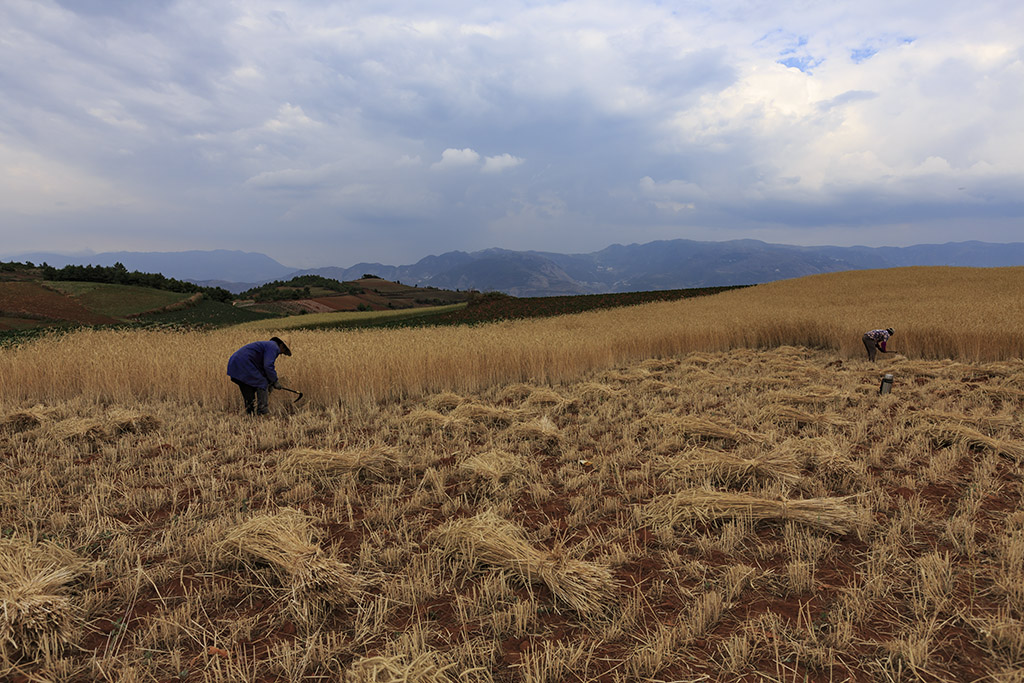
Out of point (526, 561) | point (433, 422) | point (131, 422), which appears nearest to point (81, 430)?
point (131, 422)

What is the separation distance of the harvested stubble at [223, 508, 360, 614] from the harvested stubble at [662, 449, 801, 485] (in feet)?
10.1

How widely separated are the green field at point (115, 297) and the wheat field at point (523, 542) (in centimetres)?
3626

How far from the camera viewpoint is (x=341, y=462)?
4547mm

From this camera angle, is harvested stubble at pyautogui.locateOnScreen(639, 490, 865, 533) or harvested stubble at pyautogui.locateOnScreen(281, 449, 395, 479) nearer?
harvested stubble at pyautogui.locateOnScreen(639, 490, 865, 533)

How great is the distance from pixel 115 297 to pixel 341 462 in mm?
45077

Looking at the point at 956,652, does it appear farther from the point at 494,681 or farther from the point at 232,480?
the point at 232,480

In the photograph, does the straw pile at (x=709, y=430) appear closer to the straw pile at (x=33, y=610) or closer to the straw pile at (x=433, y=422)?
the straw pile at (x=433, y=422)

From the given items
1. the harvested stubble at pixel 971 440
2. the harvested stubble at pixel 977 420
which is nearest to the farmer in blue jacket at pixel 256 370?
the harvested stubble at pixel 971 440

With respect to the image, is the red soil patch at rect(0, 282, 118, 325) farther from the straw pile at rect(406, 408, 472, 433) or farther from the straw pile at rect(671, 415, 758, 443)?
the straw pile at rect(671, 415, 758, 443)

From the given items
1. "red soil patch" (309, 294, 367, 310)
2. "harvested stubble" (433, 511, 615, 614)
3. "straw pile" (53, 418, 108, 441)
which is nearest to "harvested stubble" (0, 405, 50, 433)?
"straw pile" (53, 418, 108, 441)

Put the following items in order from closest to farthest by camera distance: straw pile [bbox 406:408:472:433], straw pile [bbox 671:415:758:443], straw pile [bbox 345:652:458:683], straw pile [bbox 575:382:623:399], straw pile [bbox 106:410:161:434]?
straw pile [bbox 345:652:458:683], straw pile [bbox 671:415:758:443], straw pile [bbox 106:410:161:434], straw pile [bbox 406:408:472:433], straw pile [bbox 575:382:623:399]

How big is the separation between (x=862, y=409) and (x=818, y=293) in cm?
2253

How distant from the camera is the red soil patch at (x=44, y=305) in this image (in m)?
28.5

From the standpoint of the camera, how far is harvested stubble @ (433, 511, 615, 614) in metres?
2.48
